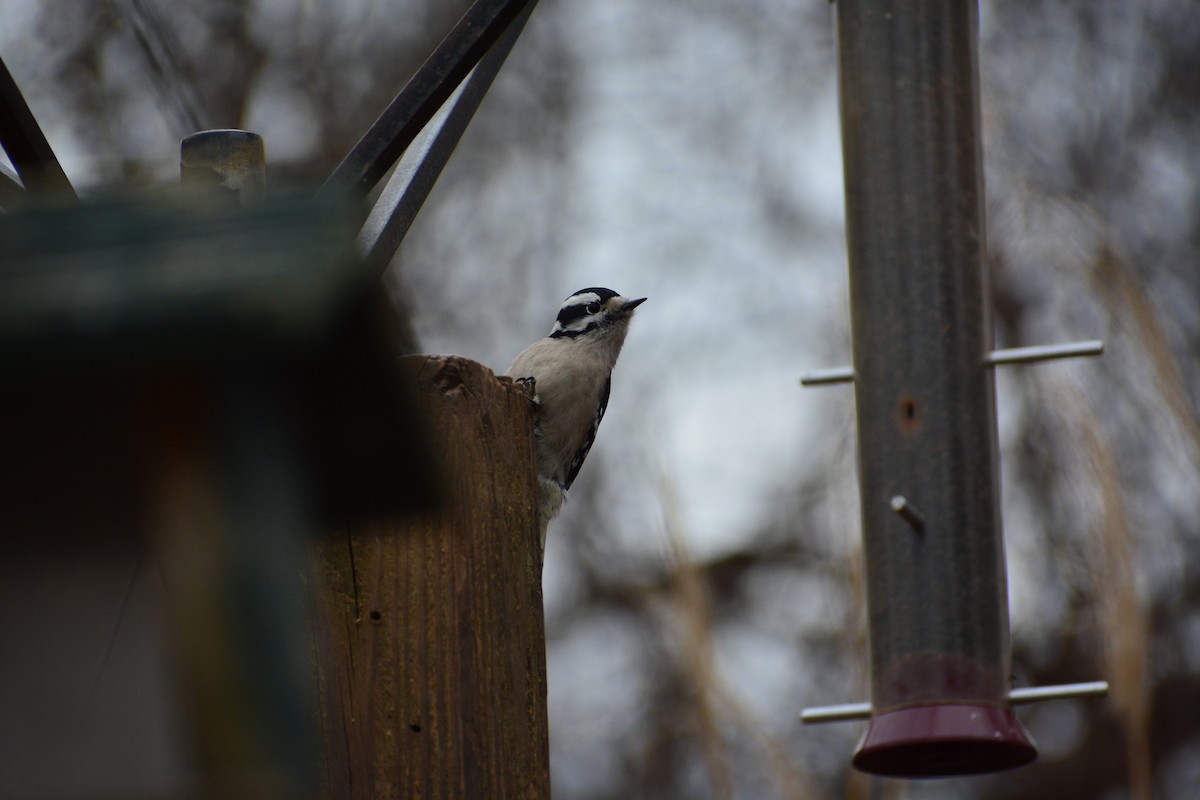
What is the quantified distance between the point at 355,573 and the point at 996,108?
702 cm

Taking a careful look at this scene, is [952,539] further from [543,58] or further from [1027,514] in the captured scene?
[543,58]

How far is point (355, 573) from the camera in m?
3.44

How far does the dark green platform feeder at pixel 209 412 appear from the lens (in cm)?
197

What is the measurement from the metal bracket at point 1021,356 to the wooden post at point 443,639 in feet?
5.98

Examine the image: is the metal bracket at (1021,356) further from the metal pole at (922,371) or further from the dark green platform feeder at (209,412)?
the dark green platform feeder at (209,412)

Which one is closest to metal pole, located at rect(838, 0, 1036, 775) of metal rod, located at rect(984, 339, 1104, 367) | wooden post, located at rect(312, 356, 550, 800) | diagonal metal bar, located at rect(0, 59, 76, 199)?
metal rod, located at rect(984, 339, 1104, 367)

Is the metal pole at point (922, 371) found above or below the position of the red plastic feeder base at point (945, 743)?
above

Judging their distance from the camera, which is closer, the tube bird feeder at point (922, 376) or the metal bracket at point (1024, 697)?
the metal bracket at point (1024, 697)

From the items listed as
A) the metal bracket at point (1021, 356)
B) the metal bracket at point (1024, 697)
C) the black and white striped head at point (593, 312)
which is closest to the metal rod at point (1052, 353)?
the metal bracket at point (1021, 356)

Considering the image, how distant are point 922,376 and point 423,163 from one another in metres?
2.03

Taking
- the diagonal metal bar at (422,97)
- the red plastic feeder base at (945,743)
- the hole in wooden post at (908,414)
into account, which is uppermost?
the diagonal metal bar at (422,97)

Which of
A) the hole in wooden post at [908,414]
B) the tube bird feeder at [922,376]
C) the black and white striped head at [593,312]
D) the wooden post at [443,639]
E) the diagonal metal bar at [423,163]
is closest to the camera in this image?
the wooden post at [443,639]

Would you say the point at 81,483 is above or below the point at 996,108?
below

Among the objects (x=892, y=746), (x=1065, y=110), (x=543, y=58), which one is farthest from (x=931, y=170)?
(x=543, y=58)
